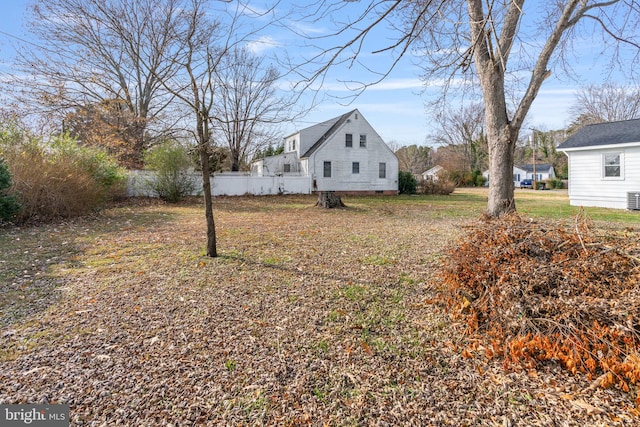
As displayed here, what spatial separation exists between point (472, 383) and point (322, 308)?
4.89ft

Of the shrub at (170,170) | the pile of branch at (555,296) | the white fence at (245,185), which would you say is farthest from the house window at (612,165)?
the shrub at (170,170)

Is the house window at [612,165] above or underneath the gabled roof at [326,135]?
underneath

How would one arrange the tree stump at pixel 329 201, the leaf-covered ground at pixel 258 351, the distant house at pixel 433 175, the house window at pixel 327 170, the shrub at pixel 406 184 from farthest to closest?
the distant house at pixel 433 175
the shrub at pixel 406 184
the house window at pixel 327 170
the tree stump at pixel 329 201
the leaf-covered ground at pixel 258 351

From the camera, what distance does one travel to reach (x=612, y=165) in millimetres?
12828

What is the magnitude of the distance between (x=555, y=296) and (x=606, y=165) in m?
14.7

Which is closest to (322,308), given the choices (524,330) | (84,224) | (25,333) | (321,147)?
(524,330)

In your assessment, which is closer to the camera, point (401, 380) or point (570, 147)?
point (401, 380)

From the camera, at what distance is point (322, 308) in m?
3.21

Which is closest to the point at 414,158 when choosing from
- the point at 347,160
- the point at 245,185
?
the point at 347,160

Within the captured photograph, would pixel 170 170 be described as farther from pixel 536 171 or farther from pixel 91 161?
pixel 536 171

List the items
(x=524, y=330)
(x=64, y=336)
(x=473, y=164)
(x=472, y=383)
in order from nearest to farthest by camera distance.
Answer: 1. (x=472, y=383)
2. (x=524, y=330)
3. (x=64, y=336)
4. (x=473, y=164)

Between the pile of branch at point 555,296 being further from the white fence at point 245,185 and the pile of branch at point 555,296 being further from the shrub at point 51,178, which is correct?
the white fence at point 245,185

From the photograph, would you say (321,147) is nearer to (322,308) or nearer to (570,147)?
(570,147)

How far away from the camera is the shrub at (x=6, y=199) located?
24.3 feet
